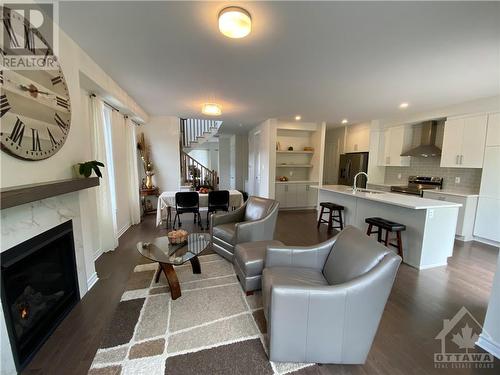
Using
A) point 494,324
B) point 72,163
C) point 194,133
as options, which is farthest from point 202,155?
point 494,324

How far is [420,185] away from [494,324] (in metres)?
4.32

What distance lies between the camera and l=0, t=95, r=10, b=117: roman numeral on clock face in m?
1.33

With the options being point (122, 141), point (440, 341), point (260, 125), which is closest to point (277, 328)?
point (440, 341)

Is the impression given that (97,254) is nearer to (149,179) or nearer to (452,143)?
(149,179)

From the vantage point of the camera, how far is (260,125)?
6812 mm

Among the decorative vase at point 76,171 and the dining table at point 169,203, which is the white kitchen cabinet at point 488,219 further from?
the decorative vase at point 76,171

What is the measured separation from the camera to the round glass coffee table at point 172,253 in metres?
2.19

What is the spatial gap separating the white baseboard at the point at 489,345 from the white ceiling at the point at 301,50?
103 inches

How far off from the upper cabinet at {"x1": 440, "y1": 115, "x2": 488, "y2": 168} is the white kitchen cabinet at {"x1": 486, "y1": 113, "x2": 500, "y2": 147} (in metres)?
0.06

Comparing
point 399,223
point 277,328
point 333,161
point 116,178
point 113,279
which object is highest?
point 333,161

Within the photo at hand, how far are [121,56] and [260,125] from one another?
15.6ft

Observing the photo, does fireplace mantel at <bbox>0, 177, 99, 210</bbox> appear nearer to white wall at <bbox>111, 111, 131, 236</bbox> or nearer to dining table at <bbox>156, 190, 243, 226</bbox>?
white wall at <bbox>111, 111, 131, 236</bbox>

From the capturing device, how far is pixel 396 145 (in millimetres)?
5629

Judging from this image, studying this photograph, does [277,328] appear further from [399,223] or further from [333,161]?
[333,161]
